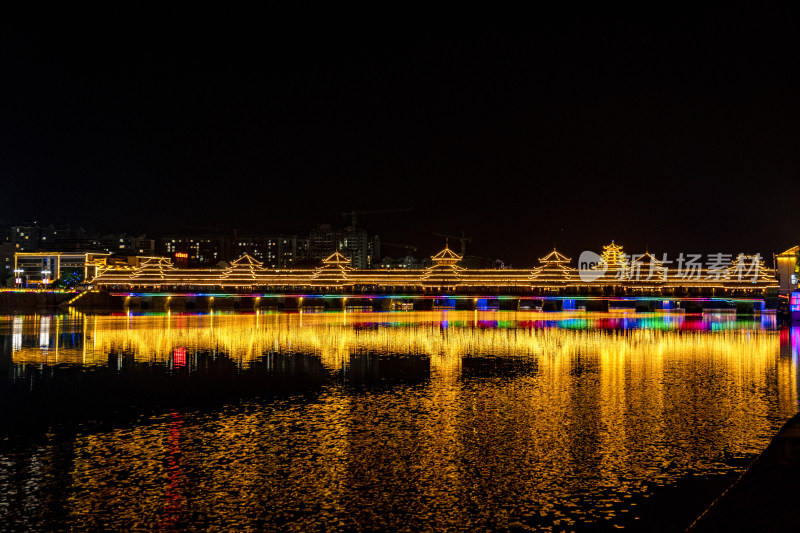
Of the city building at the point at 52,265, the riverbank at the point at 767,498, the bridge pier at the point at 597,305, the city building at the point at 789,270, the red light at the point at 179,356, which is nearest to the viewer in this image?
the riverbank at the point at 767,498

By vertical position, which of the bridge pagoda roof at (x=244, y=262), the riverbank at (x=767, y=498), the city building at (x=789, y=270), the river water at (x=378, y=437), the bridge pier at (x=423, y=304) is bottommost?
the bridge pier at (x=423, y=304)

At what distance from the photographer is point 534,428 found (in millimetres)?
17969

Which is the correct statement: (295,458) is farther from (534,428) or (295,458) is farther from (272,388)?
(272,388)

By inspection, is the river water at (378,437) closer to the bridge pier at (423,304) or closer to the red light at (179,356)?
the red light at (179,356)

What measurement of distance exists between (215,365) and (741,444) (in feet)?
68.3

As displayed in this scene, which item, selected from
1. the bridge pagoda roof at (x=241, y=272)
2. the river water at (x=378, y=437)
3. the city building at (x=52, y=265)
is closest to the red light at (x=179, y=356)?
the river water at (x=378, y=437)

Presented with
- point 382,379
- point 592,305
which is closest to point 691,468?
point 382,379

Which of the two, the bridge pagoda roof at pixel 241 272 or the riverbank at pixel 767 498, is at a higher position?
the bridge pagoda roof at pixel 241 272

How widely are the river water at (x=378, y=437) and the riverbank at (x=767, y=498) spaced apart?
745 mm

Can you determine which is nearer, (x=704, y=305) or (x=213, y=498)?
(x=213, y=498)

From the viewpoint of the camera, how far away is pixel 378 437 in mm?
17172

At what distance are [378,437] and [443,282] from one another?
309 feet

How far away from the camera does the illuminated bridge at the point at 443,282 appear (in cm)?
A: 10112

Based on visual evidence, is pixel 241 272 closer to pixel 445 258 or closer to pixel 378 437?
pixel 445 258
